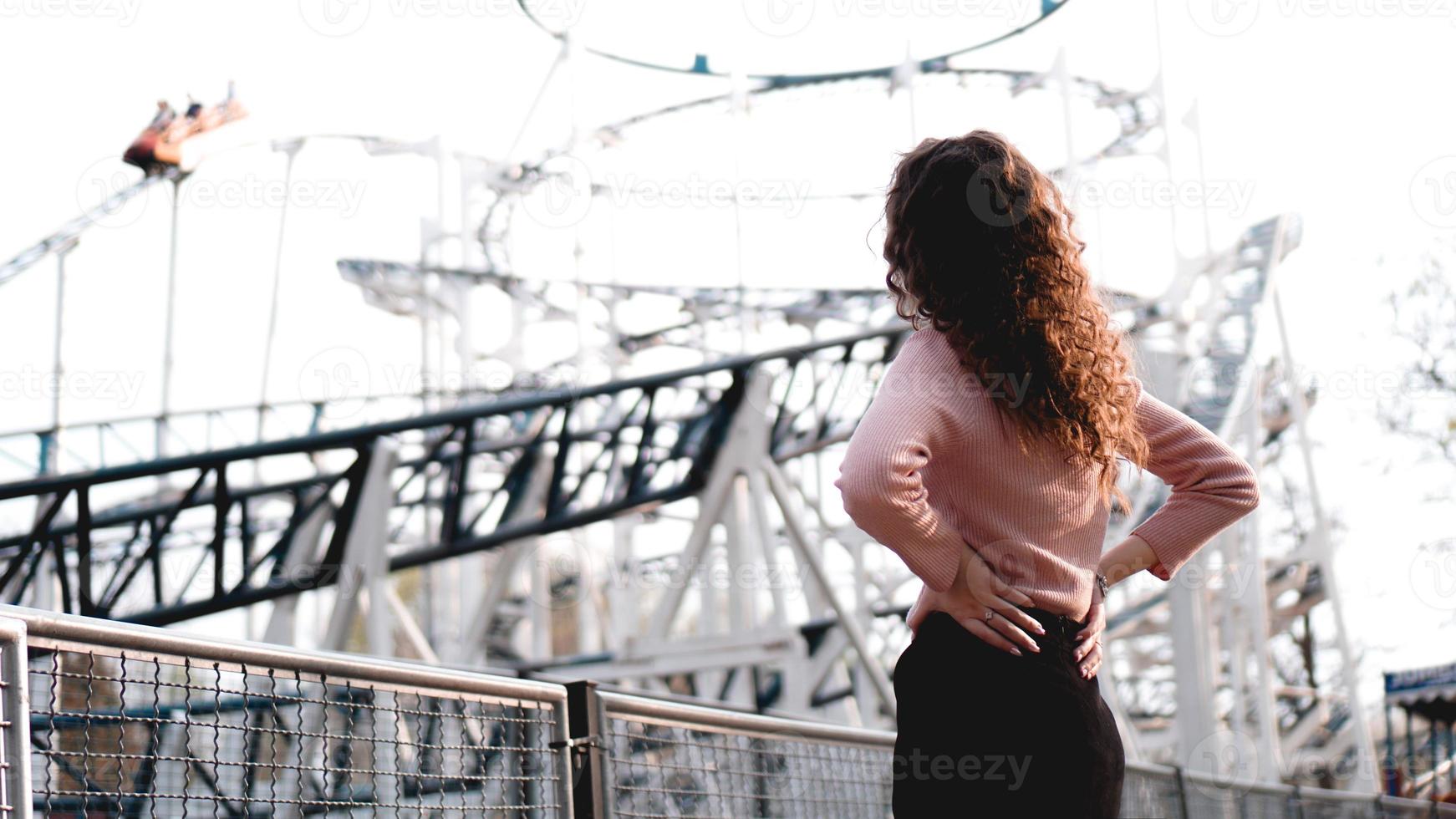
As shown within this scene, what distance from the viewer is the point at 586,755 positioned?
2912mm

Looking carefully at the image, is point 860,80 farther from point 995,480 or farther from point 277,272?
point 995,480

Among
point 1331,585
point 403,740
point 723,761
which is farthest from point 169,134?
point 403,740

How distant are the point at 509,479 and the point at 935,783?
9845 millimetres

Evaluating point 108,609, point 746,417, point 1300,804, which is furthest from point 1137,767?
point 108,609

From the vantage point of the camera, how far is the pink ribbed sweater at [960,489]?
1.67m

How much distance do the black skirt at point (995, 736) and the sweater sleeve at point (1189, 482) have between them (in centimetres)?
41

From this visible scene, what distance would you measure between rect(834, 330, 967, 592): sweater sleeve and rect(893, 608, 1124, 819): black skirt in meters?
0.09

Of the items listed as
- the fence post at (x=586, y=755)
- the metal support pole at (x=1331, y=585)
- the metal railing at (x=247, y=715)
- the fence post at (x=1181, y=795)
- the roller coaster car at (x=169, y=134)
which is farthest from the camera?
the roller coaster car at (x=169, y=134)

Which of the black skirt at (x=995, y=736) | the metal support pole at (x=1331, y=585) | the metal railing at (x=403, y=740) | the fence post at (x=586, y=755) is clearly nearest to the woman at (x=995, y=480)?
the black skirt at (x=995, y=736)

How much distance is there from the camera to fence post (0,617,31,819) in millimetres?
1766

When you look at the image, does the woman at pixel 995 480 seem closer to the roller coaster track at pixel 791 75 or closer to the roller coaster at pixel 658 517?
the roller coaster at pixel 658 517

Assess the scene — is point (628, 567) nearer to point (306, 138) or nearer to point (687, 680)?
point (687, 680)

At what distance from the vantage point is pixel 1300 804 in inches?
279

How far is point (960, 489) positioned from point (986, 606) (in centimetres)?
16
